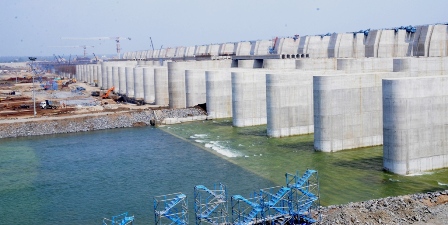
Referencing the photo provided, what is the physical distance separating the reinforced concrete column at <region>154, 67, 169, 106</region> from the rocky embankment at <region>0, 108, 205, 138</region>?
25.3ft

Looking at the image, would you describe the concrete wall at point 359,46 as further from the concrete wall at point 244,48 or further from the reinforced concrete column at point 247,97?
the concrete wall at point 244,48

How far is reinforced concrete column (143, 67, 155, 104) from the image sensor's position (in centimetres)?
5056

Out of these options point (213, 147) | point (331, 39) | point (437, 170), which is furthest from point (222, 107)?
point (437, 170)

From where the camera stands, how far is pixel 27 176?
23.0 meters

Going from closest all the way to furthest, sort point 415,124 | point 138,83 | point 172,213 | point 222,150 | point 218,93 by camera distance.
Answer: point 172,213, point 415,124, point 222,150, point 218,93, point 138,83

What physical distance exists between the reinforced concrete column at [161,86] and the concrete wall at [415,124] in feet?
98.2

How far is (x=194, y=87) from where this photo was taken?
137ft

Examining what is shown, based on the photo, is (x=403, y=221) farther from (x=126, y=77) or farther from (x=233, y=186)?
(x=126, y=77)

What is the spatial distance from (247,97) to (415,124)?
1564 cm

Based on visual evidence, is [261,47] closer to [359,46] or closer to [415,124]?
[359,46]

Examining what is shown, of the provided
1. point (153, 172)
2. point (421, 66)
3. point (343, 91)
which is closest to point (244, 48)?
point (421, 66)

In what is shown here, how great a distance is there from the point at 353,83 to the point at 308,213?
1149cm

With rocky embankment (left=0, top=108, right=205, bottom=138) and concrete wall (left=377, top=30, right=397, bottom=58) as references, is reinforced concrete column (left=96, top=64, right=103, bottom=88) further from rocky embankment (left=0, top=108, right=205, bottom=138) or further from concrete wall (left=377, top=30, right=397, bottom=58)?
concrete wall (left=377, top=30, right=397, bottom=58)

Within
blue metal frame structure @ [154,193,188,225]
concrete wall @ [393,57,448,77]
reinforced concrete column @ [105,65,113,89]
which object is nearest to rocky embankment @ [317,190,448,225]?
blue metal frame structure @ [154,193,188,225]
